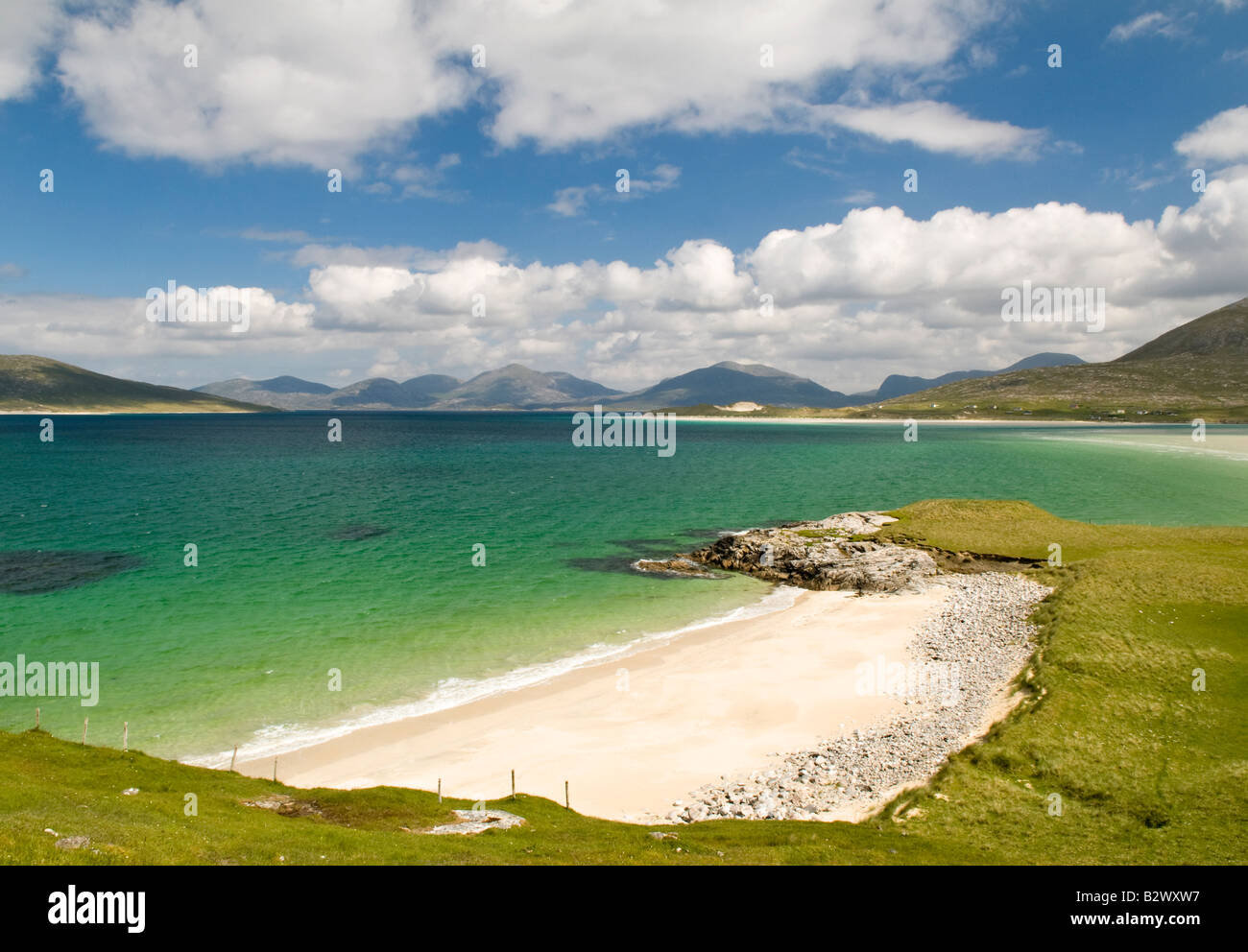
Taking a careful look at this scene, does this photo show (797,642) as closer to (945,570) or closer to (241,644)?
(945,570)

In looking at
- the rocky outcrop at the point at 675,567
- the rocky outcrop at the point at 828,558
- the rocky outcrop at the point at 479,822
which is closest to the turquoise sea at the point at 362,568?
the rocky outcrop at the point at 675,567

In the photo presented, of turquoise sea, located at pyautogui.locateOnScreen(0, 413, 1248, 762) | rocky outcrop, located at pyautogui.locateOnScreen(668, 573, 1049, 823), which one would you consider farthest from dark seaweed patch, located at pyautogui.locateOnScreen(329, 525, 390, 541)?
rocky outcrop, located at pyautogui.locateOnScreen(668, 573, 1049, 823)

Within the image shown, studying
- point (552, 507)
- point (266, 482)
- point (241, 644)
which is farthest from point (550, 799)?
point (266, 482)

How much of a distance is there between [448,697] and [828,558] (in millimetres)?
38685

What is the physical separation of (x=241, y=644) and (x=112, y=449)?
18139 centimetres

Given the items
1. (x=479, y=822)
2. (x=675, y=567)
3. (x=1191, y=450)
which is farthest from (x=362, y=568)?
(x=1191, y=450)

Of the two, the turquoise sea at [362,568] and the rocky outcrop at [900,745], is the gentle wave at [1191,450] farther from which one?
the rocky outcrop at [900,745]

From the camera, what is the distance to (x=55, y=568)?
190 feet

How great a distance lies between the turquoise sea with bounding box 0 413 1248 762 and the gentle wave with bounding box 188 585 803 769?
0.60ft

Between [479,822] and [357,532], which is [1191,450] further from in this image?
[479,822]

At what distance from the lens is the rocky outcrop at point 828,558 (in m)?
57.1

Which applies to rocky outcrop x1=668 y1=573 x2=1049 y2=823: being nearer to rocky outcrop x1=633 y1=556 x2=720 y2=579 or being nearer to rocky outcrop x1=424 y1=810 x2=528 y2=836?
rocky outcrop x1=424 y1=810 x2=528 y2=836

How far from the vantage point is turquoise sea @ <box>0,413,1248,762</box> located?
3594 cm

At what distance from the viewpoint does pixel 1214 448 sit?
577 feet
